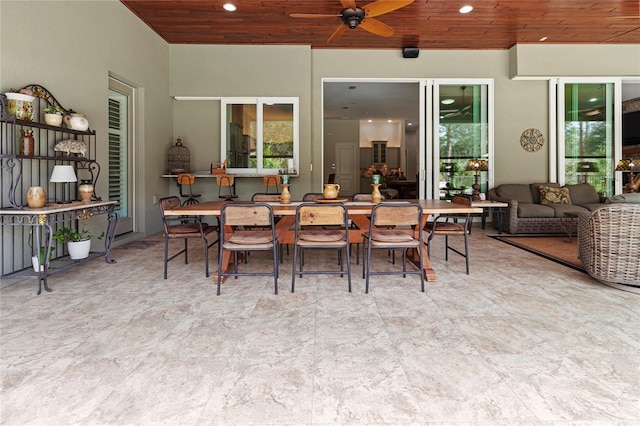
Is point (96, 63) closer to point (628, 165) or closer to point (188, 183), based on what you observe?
point (188, 183)

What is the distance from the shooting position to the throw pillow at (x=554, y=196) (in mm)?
6145

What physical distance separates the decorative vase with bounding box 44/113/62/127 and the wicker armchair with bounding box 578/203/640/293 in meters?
4.91

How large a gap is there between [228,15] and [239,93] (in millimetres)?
1517

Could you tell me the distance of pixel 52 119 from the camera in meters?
3.41

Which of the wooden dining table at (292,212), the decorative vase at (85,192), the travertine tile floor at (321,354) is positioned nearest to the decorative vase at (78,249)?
the decorative vase at (85,192)

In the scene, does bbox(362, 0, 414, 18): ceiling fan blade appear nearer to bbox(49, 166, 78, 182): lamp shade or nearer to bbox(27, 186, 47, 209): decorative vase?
bbox(49, 166, 78, 182): lamp shade

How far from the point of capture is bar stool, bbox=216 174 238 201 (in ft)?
19.7

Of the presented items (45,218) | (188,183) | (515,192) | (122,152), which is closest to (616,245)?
(515,192)

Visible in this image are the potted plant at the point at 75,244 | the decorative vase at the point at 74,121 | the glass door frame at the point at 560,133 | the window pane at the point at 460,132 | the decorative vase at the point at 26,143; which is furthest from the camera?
the window pane at the point at 460,132

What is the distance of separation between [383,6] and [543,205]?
4.22 m

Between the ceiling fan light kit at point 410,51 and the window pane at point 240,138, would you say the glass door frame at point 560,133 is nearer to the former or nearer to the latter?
the ceiling fan light kit at point 410,51

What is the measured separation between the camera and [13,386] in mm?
1526

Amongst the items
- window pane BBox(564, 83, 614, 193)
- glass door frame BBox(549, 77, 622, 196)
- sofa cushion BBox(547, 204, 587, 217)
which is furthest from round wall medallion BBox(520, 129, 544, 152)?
sofa cushion BBox(547, 204, 587, 217)

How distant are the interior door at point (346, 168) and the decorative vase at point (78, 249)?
10.9m
